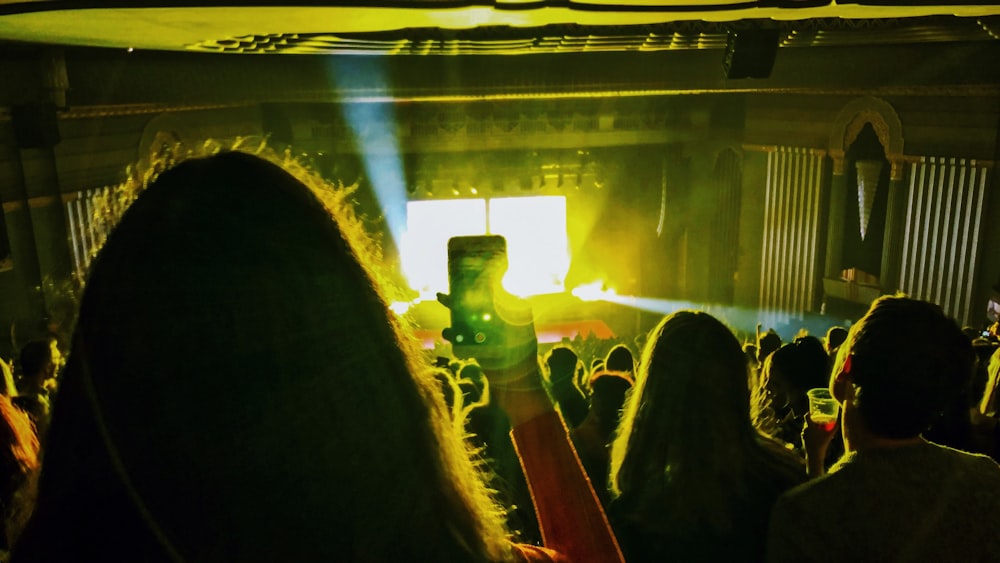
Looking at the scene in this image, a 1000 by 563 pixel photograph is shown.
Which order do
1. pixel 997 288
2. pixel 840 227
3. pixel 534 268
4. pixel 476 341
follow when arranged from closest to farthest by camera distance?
pixel 476 341
pixel 997 288
pixel 840 227
pixel 534 268

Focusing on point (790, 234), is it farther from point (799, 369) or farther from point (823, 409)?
point (823, 409)

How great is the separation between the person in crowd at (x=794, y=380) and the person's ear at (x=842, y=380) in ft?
4.98

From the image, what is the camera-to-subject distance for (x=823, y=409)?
255 cm

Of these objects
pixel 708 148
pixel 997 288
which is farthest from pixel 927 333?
pixel 708 148

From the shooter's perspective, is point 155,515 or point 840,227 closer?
point 155,515

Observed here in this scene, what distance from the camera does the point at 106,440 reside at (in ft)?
2.14

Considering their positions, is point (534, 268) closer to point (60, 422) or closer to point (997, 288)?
point (997, 288)

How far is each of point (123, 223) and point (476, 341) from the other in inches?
34.3

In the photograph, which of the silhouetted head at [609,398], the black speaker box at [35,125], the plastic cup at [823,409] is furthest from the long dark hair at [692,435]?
the black speaker box at [35,125]

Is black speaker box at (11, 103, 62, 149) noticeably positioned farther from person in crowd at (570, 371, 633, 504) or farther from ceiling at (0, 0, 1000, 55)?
person in crowd at (570, 371, 633, 504)

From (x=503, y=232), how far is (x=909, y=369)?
38.5 ft

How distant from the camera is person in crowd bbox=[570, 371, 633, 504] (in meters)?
2.95

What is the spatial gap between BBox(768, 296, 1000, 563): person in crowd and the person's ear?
0.04ft

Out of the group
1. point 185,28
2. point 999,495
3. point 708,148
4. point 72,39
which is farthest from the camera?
point 708,148
